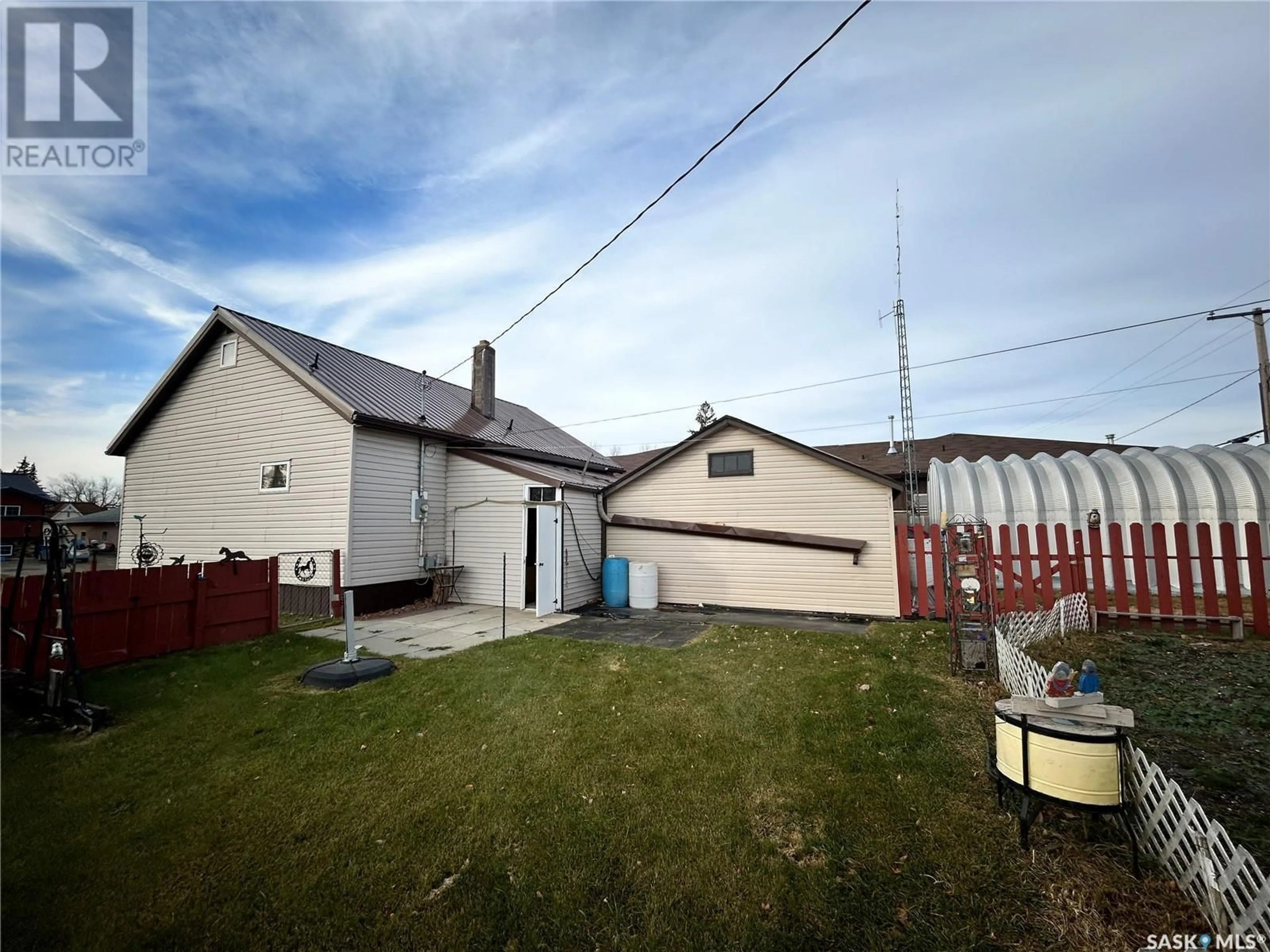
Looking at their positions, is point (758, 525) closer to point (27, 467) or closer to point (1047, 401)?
point (1047, 401)

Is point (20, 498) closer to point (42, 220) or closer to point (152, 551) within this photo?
point (152, 551)

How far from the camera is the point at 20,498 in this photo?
3512 cm

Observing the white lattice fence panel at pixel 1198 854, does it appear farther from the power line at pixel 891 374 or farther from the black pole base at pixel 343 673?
the power line at pixel 891 374

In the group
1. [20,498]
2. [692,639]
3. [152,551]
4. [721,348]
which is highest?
[721,348]

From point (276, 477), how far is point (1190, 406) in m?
33.3

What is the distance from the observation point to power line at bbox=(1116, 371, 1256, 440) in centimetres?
1667

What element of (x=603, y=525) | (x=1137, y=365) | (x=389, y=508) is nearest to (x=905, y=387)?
(x=1137, y=365)

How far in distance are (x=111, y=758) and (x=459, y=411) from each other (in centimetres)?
1149

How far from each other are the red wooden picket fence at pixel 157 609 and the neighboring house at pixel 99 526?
135 ft

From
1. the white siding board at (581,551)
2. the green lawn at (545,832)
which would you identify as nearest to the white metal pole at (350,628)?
the green lawn at (545,832)

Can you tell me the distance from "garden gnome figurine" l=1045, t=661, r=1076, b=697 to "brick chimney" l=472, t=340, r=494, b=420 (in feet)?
49.3

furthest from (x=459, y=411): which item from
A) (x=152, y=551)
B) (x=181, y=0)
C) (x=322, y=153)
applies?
(x=181, y=0)

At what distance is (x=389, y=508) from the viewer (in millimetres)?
10766

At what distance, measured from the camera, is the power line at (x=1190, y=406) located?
16.7 metres
